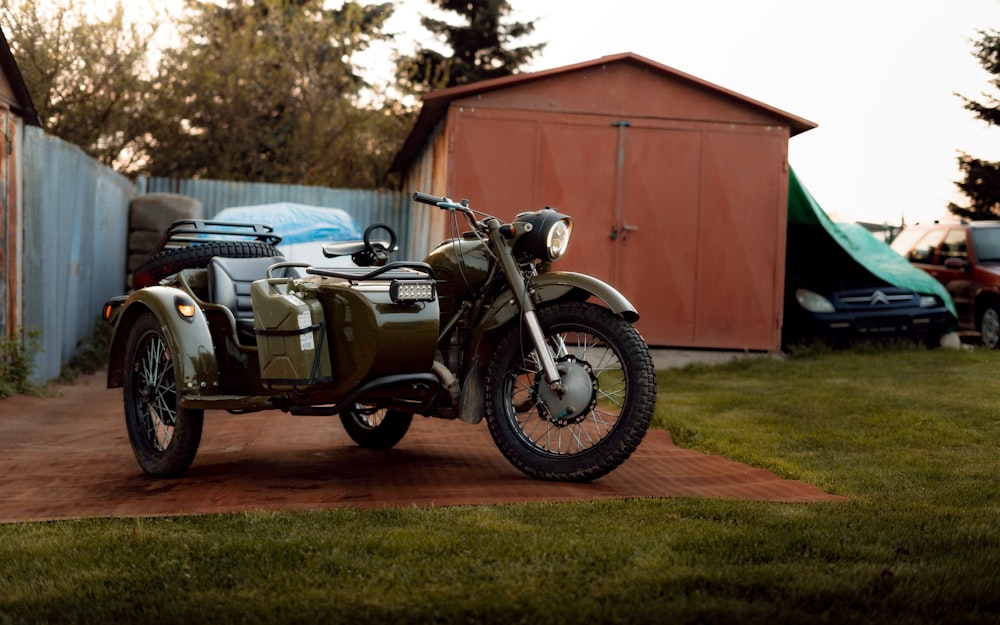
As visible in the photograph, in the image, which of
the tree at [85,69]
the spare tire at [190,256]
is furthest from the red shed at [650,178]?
the tree at [85,69]

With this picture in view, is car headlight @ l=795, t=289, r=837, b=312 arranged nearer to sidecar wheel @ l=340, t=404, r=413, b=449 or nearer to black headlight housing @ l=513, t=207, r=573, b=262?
sidecar wheel @ l=340, t=404, r=413, b=449

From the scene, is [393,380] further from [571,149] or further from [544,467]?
[571,149]

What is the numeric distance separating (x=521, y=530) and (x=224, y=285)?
248cm

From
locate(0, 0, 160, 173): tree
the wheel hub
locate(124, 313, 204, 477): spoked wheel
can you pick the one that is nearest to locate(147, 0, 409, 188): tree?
locate(0, 0, 160, 173): tree

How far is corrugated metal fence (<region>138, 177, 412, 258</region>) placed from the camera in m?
17.1

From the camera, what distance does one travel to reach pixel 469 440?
6609mm

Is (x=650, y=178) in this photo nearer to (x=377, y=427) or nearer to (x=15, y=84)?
(x=15, y=84)

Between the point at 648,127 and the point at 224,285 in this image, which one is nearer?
the point at 224,285

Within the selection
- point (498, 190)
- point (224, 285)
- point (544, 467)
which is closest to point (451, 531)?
point (544, 467)

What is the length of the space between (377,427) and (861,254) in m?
8.76

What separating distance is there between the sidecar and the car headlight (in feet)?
27.1

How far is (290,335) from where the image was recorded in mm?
5121

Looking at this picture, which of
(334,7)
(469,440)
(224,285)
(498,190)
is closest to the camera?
(224,285)

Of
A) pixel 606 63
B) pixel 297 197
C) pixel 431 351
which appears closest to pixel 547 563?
pixel 431 351
